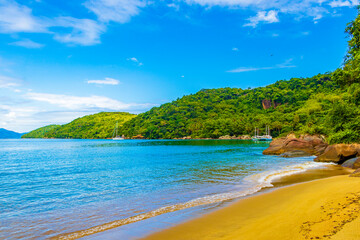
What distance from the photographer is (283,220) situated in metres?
6.88

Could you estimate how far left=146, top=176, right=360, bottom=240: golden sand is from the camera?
18.4ft

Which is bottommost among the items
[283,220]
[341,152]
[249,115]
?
[283,220]

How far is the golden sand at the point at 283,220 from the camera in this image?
18.4 ft

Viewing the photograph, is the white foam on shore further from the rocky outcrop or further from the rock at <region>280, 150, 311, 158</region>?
the rocky outcrop

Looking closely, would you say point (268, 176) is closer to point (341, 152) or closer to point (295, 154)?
point (341, 152)

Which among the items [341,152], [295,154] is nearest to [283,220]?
[341,152]

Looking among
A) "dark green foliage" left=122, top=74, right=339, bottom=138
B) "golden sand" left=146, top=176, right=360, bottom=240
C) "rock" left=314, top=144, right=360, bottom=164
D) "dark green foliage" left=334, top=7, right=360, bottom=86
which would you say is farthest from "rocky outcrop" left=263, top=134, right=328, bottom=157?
"dark green foliage" left=122, top=74, right=339, bottom=138

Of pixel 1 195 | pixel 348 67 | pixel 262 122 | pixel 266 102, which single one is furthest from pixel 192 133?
pixel 1 195

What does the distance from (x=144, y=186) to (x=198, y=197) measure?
4.45m

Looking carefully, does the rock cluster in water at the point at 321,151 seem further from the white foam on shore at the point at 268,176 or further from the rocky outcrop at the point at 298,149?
the white foam on shore at the point at 268,176

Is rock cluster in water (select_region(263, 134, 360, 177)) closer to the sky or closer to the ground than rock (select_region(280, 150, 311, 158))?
closer to the sky

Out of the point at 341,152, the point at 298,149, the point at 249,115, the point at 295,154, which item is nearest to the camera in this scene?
the point at 341,152

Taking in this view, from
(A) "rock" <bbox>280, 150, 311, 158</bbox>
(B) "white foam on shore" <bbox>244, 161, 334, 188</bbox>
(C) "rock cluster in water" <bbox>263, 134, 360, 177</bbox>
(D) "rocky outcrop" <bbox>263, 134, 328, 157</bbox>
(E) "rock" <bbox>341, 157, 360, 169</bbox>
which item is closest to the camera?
(B) "white foam on shore" <bbox>244, 161, 334, 188</bbox>

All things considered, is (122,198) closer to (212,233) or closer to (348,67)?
(212,233)
